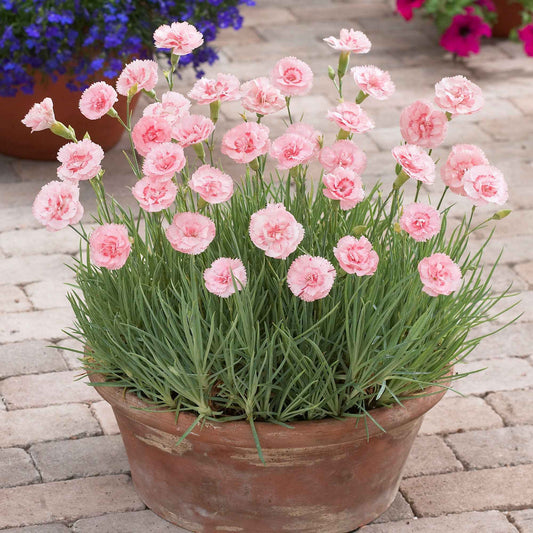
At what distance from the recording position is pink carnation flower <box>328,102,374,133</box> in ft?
6.35

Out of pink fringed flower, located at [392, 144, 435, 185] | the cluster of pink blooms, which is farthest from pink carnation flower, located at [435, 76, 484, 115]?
pink fringed flower, located at [392, 144, 435, 185]

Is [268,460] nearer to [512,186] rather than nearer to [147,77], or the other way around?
[147,77]

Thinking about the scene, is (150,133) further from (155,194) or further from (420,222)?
(420,222)

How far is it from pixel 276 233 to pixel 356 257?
0.15m

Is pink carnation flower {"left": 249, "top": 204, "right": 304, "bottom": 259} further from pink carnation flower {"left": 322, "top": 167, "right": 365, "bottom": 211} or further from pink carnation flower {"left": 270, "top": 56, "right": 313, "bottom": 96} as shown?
pink carnation flower {"left": 270, "top": 56, "right": 313, "bottom": 96}

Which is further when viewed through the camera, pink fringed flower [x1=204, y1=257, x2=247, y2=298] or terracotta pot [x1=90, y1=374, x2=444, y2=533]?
terracotta pot [x1=90, y1=374, x2=444, y2=533]

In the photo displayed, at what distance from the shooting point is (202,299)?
84.8 inches

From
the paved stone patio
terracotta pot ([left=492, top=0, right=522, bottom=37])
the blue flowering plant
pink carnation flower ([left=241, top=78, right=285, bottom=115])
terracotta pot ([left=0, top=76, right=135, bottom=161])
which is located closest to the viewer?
pink carnation flower ([left=241, top=78, right=285, bottom=115])

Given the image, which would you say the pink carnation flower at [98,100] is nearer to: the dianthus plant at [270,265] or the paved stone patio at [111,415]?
the dianthus plant at [270,265]

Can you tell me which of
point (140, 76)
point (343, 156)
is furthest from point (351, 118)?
point (140, 76)

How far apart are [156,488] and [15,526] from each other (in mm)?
339

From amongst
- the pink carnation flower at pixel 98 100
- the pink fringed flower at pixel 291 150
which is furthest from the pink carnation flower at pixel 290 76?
the pink carnation flower at pixel 98 100

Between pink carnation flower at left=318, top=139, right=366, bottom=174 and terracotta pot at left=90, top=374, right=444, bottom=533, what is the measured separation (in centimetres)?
51

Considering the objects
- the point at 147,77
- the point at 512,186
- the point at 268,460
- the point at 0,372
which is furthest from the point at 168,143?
the point at 512,186
